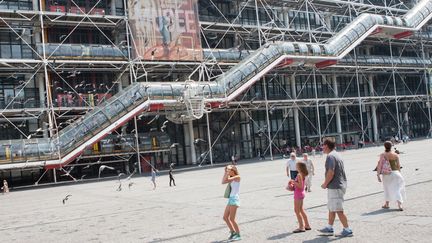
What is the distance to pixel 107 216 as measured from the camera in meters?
12.9

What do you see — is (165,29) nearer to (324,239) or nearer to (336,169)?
(336,169)

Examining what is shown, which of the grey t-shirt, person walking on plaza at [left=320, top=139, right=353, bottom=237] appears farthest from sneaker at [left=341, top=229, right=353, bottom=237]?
the grey t-shirt

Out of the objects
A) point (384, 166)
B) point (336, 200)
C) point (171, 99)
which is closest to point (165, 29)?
point (171, 99)

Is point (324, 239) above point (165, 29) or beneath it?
beneath

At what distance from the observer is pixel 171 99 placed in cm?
2894

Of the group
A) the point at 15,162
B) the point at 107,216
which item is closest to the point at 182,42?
the point at 15,162

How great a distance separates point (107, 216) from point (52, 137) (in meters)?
14.4

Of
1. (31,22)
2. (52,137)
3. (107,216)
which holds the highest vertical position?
(31,22)

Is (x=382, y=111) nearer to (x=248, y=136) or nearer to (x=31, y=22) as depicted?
(x=248, y=136)

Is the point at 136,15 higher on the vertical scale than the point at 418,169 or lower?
higher

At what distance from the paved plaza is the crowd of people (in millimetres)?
229

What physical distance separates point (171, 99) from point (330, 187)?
21708 mm

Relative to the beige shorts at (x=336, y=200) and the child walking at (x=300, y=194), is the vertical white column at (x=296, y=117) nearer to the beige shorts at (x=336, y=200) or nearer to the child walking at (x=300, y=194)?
the child walking at (x=300, y=194)

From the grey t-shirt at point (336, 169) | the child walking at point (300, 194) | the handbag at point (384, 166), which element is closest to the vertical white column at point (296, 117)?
the handbag at point (384, 166)
